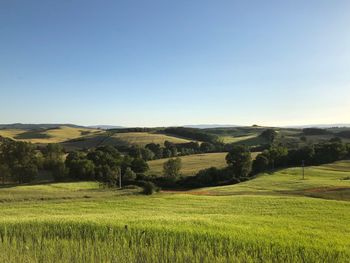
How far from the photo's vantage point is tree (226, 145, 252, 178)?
9475 cm

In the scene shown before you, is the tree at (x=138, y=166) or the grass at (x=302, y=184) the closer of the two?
the grass at (x=302, y=184)

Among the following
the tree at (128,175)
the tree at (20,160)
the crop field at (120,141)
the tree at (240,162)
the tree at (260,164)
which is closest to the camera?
the tree at (20,160)

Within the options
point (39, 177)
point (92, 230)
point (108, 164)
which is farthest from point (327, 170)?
point (92, 230)

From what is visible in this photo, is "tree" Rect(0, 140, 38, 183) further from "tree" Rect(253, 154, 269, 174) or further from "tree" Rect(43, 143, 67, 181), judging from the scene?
"tree" Rect(253, 154, 269, 174)

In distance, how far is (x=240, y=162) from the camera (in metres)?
95.4

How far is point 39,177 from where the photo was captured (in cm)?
8956

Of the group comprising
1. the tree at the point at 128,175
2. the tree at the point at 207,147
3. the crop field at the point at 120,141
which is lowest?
the tree at the point at 128,175

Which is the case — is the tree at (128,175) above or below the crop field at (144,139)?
below

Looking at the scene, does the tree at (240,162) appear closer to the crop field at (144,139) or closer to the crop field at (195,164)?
the crop field at (195,164)

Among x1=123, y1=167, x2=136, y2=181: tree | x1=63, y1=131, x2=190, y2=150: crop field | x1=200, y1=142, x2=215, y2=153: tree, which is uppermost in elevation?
x1=63, y1=131, x2=190, y2=150: crop field

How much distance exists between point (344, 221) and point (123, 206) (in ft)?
57.9

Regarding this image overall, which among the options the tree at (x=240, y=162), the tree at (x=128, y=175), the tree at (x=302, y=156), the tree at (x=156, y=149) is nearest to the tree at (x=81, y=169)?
the tree at (x=128, y=175)

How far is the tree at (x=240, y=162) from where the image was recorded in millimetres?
94750

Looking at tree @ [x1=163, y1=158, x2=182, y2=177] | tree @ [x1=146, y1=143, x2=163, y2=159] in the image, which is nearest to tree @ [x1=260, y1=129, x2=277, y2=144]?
tree @ [x1=146, y1=143, x2=163, y2=159]
